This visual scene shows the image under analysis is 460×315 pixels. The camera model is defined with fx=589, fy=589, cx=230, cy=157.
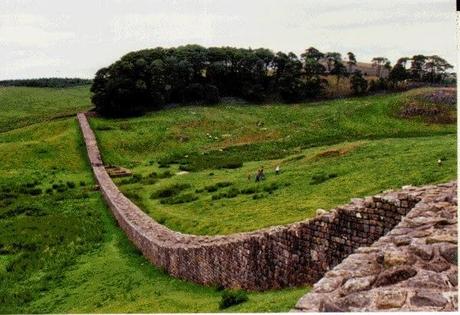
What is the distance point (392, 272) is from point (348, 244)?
200 inches

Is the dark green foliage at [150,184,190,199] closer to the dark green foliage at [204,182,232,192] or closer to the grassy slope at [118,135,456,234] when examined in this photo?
the grassy slope at [118,135,456,234]

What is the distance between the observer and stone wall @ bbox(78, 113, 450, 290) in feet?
41.6

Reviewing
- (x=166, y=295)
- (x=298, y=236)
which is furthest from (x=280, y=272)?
(x=166, y=295)

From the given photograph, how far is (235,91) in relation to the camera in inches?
3647

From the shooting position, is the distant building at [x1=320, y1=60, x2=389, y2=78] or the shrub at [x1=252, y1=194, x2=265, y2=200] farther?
the distant building at [x1=320, y1=60, x2=389, y2=78]

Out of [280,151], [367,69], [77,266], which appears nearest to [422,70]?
[367,69]

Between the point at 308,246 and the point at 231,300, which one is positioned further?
the point at 231,300

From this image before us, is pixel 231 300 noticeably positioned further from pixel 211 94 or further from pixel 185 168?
pixel 211 94

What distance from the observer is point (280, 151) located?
53.8m

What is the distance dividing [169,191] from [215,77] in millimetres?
56466

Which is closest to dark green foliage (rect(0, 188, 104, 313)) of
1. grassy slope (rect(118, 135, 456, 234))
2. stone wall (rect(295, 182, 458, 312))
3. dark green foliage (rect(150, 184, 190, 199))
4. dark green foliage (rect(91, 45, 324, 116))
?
grassy slope (rect(118, 135, 456, 234))

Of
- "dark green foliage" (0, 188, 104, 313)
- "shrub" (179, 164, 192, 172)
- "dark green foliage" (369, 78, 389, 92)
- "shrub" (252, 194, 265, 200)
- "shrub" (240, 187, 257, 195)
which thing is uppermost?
"dark green foliage" (369, 78, 389, 92)

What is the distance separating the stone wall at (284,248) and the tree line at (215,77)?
5873cm

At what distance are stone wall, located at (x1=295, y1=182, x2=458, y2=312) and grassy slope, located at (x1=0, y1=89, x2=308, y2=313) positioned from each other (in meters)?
2.64
